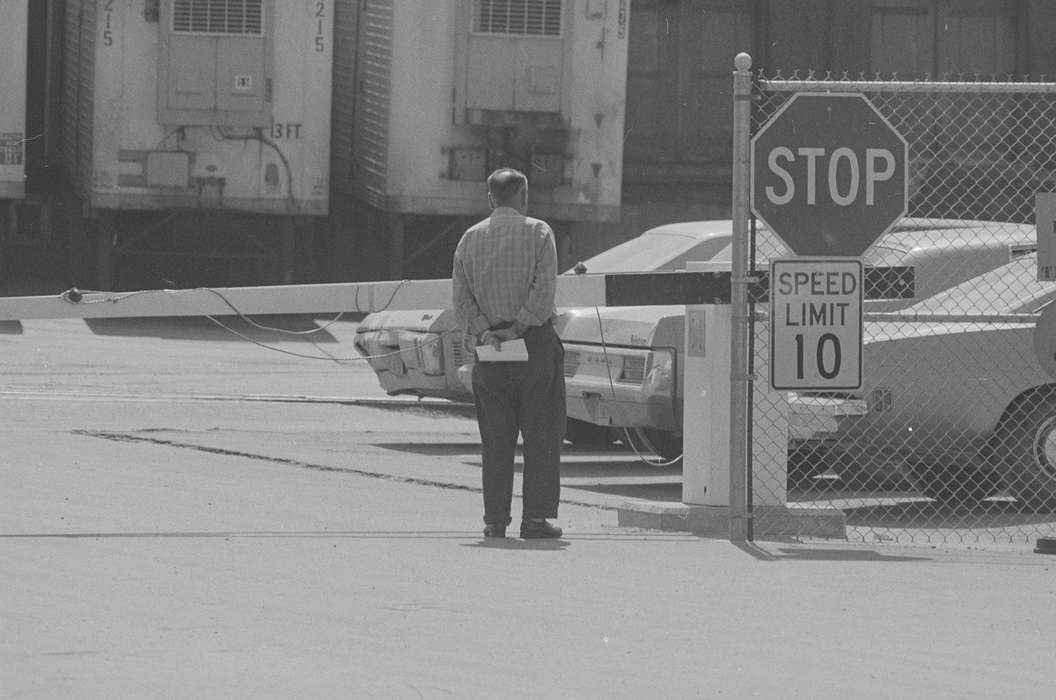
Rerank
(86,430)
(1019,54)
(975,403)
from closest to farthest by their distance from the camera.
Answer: (975,403)
(86,430)
(1019,54)

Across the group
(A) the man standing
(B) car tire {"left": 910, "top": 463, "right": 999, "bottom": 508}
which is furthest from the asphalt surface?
(B) car tire {"left": 910, "top": 463, "right": 999, "bottom": 508}

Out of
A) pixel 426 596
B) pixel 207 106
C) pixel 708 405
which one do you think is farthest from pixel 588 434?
pixel 207 106

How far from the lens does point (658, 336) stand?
11.1 meters

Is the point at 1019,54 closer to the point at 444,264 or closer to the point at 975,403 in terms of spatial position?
the point at 444,264

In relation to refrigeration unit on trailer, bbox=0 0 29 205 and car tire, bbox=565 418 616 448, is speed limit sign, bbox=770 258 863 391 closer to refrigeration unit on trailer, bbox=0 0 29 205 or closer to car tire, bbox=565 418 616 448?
car tire, bbox=565 418 616 448

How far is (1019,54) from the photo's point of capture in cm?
2766

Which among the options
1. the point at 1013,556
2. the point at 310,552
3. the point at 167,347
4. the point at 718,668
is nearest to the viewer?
the point at 718,668

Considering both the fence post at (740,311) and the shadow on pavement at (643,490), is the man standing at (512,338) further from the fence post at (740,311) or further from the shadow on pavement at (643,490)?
the shadow on pavement at (643,490)

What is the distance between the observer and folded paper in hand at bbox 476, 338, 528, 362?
855 cm

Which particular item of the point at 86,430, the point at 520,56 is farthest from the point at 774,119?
the point at 520,56

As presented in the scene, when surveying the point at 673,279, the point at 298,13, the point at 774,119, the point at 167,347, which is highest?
the point at 298,13

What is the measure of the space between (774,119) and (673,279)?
3.02ft

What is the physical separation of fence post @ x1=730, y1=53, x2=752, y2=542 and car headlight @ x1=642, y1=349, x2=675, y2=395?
211 cm

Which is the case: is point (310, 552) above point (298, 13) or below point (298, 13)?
below
